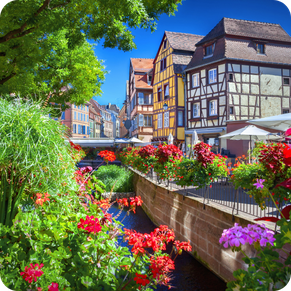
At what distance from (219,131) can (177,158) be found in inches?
518

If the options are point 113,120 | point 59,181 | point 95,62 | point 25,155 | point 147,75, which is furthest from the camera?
point 113,120

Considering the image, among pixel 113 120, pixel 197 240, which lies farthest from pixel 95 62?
A: pixel 113 120

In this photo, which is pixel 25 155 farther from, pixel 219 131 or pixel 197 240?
pixel 219 131

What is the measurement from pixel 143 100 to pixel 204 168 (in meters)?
28.3

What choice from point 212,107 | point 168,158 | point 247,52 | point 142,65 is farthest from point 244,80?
point 142,65

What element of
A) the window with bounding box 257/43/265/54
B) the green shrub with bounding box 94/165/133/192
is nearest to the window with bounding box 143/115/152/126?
the window with bounding box 257/43/265/54

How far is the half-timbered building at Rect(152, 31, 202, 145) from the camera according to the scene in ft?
85.6

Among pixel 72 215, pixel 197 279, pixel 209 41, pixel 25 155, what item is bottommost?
pixel 197 279

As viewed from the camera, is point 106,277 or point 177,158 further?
point 177,158

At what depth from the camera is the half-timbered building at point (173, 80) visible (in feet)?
85.6

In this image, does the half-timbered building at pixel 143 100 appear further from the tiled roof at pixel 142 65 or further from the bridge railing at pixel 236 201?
the bridge railing at pixel 236 201

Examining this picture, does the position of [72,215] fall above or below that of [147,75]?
below

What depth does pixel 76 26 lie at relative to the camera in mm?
5941

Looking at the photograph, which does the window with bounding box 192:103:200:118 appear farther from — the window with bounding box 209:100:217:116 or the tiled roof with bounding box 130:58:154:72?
the tiled roof with bounding box 130:58:154:72
